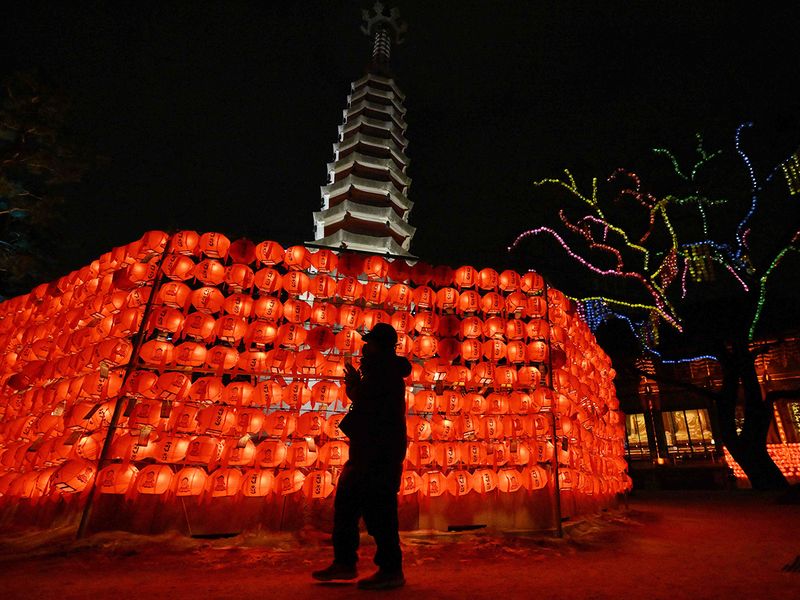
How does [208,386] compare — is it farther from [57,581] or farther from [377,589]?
[377,589]

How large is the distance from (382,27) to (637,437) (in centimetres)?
2972

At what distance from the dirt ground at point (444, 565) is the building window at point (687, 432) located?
16.5 metres

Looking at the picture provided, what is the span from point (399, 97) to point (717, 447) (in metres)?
23.7

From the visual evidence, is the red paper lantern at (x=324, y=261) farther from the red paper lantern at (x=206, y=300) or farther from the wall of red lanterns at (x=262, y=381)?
the red paper lantern at (x=206, y=300)

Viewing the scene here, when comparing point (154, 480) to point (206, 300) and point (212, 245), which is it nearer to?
point (206, 300)

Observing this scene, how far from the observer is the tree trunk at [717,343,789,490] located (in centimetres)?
1313

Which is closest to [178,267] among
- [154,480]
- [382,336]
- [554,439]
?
[154,480]

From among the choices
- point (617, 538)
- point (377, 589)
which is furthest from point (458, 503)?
point (377, 589)

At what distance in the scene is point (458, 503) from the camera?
5.85 metres

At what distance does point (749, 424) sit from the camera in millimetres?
13531

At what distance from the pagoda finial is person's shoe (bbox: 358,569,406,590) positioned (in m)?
31.6

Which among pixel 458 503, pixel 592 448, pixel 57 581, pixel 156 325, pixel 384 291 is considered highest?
pixel 384 291

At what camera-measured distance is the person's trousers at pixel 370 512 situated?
3.09 metres

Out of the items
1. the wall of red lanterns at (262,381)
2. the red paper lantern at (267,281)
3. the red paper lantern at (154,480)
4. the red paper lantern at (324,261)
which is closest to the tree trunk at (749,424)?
the wall of red lanterns at (262,381)
